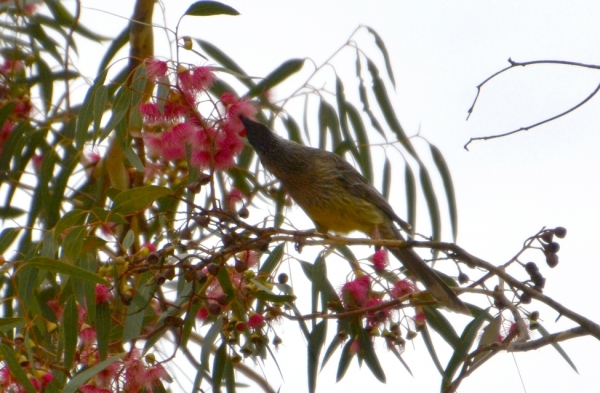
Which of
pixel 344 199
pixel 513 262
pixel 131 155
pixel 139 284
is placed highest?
pixel 344 199

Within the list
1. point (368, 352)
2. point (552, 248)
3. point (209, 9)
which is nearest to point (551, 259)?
point (552, 248)

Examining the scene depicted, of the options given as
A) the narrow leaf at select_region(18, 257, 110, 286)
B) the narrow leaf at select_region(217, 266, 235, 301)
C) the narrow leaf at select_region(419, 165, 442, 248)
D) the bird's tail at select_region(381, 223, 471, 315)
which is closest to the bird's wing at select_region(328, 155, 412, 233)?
the bird's tail at select_region(381, 223, 471, 315)

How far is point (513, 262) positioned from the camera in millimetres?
2037

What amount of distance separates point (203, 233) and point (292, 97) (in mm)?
597

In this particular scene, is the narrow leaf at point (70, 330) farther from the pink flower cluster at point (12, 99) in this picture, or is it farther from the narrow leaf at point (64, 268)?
the pink flower cluster at point (12, 99)

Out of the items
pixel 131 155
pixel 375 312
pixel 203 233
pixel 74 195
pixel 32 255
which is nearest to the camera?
pixel 32 255

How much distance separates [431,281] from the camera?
9.82 feet

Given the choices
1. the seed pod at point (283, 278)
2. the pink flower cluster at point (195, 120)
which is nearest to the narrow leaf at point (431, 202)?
the seed pod at point (283, 278)

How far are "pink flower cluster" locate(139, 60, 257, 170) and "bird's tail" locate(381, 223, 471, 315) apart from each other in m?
0.54

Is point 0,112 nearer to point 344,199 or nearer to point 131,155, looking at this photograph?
point 131,155

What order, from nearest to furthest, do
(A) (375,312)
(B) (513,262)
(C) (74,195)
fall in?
(B) (513,262)
(A) (375,312)
(C) (74,195)

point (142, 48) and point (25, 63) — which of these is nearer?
point (142, 48)

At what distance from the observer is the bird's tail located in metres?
2.72

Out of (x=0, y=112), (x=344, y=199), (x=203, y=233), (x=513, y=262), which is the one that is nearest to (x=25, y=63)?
(x=0, y=112)
